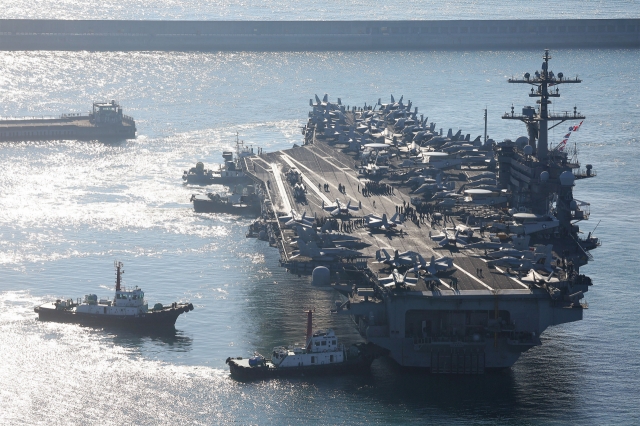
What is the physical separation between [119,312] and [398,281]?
56.0ft

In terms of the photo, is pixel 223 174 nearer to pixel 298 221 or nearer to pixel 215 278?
pixel 215 278

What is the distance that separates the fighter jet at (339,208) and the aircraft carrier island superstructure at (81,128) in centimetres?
5767

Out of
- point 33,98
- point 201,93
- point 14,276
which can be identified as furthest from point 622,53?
point 14,276

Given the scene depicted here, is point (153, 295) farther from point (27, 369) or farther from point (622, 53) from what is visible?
point (622, 53)

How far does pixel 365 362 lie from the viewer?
214 feet

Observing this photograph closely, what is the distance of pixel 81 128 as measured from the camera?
14312 centimetres

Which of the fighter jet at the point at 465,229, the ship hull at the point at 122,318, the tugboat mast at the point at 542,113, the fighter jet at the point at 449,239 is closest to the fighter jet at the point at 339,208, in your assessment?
the fighter jet at the point at 465,229

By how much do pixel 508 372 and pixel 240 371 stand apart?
1340cm

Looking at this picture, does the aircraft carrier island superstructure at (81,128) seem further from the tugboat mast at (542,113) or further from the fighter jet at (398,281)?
the fighter jet at (398,281)

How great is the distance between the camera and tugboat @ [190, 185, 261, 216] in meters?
106

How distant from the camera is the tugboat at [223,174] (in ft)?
384

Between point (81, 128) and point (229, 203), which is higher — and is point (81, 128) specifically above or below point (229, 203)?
above

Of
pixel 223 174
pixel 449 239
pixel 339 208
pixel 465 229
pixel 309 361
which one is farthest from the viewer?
pixel 223 174

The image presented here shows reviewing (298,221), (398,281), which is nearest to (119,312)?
(298,221)
